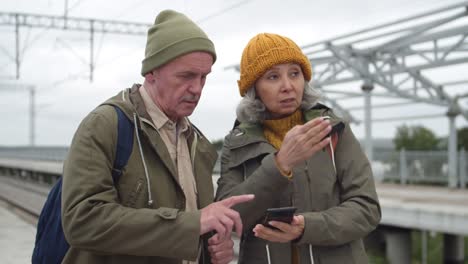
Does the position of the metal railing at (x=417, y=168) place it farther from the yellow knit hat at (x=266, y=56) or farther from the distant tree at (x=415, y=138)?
the yellow knit hat at (x=266, y=56)

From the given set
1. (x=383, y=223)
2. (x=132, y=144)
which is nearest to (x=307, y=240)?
(x=132, y=144)

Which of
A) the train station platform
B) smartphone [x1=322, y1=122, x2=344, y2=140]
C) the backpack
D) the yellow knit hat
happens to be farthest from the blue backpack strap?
the train station platform

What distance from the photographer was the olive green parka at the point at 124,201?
1.62 meters

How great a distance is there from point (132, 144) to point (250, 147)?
0.45 metres

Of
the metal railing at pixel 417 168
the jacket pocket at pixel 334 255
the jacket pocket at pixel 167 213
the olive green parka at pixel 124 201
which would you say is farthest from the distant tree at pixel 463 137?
the jacket pocket at pixel 167 213

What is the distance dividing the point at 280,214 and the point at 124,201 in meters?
0.48

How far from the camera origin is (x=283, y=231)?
5.81ft

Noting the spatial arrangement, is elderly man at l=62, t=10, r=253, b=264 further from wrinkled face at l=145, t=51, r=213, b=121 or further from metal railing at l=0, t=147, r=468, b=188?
metal railing at l=0, t=147, r=468, b=188

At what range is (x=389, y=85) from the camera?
48.5ft

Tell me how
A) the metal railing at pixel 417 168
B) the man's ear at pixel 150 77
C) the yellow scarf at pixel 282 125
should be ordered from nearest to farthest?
1. the man's ear at pixel 150 77
2. the yellow scarf at pixel 282 125
3. the metal railing at pixel 417 168

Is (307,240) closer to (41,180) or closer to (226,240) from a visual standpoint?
(226,240)

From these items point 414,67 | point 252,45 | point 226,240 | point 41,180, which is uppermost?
point 414,67

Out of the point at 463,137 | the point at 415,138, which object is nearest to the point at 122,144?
the point at 463,137

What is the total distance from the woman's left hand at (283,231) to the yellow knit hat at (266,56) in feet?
1.92
